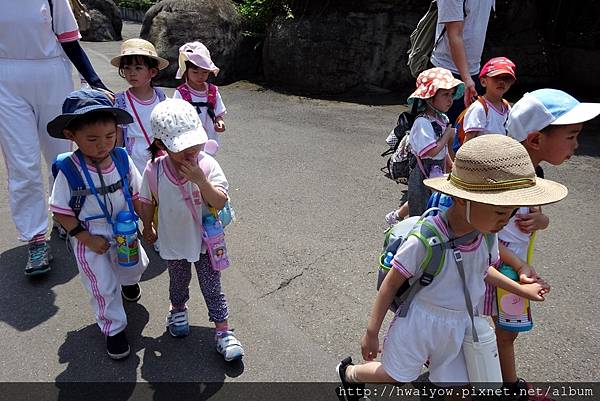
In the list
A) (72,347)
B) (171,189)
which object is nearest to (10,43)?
(171,189)

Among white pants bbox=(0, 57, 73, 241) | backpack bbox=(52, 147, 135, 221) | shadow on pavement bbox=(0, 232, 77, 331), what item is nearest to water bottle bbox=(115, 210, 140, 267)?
backpack bbox=(52, 147, 135, 221)

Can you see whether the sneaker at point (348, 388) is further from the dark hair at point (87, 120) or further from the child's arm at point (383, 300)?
the dark hair at point (87, 120)

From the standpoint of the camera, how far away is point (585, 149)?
246 inches

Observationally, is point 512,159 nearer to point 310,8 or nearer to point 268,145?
point 268,145

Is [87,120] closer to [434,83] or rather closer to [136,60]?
[136,60]

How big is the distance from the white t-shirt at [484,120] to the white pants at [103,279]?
7.45 feet

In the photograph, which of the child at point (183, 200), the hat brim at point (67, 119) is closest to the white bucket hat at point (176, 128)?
the child at point (183, 200)

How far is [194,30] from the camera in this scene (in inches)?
366

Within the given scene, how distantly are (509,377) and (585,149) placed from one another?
15.6 ft

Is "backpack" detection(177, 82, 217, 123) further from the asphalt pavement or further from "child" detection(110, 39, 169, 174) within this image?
the asphalt pavement

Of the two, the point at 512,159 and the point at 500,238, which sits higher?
the point at 512,159

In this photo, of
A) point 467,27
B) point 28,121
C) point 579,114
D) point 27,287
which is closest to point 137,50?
point 28,121

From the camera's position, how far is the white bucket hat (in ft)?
7.68

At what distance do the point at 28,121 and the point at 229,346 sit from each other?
2067mm
